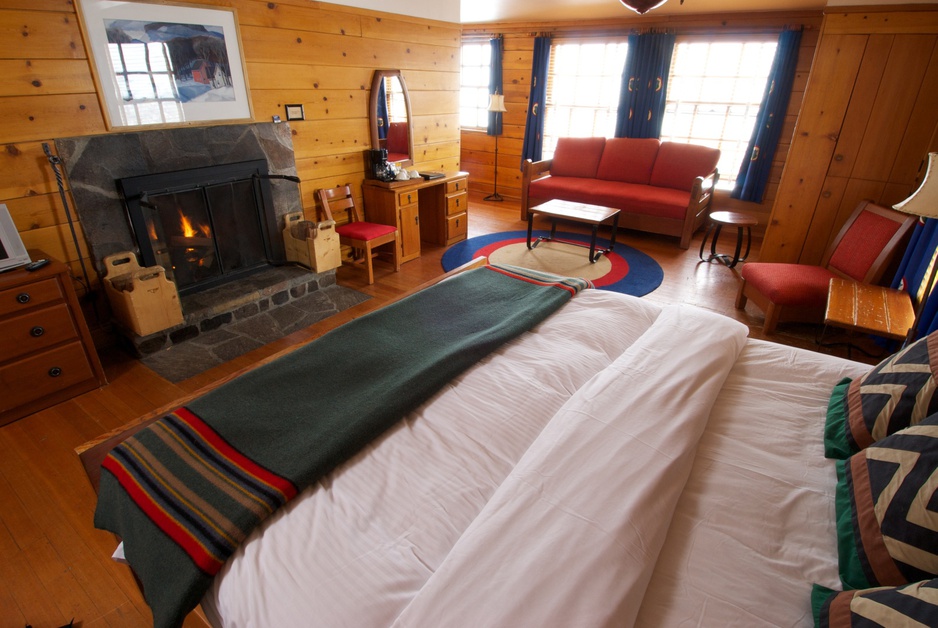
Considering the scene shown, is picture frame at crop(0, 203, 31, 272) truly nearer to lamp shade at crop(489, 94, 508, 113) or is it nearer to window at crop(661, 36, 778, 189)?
lamp shade at crop(489, 94, 508, 113)

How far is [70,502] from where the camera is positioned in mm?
1940

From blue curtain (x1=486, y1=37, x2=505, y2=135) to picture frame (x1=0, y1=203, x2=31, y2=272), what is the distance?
219 inches

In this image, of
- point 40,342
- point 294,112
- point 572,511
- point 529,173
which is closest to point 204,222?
point 294,112

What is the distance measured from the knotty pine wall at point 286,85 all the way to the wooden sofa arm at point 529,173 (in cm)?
86

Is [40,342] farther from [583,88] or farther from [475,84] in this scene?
[475,84]

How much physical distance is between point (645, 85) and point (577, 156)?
1.04 metres

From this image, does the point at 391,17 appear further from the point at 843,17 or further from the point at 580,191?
the point at 843,17

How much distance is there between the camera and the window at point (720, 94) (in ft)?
16.4

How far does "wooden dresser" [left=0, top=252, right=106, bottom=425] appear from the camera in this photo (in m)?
2.26

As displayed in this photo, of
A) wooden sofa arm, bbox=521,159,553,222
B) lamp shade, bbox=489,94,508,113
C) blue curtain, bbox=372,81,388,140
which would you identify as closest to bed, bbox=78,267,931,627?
blue curtain, bbox=372,81,388,140

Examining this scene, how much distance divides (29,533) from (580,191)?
5011 millimetres

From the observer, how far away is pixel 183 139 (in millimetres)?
3010

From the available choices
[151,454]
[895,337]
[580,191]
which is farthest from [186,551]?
[580,191]

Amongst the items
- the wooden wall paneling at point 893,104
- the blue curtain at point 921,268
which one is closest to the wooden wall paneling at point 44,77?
the blue curtain at point 921,268
